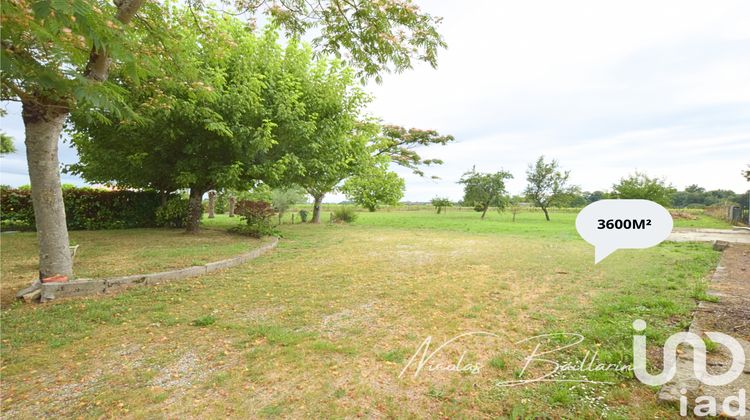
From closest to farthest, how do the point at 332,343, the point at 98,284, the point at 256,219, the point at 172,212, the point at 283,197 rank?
the point at 332,343 → the point at 98,284 → the point at 256,219 → the point at 172,212 → the point at 283,197

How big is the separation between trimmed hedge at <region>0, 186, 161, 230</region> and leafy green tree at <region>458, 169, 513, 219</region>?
2448cm

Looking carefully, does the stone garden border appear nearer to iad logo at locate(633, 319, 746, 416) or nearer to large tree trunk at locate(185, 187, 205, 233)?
large tree trunk at locate(185, 187, 205, 233)

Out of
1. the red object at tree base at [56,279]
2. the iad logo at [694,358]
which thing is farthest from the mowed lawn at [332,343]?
the red object at tree base at [56,279]

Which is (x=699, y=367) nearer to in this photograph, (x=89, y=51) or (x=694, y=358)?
(x=694, y=358)

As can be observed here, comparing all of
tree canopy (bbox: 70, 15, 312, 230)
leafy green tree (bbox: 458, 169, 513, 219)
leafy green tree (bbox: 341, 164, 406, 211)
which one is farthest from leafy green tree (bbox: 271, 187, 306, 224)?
leafy green tree (bbox: 458, 169, 513, 219)

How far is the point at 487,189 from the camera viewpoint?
29.7 m

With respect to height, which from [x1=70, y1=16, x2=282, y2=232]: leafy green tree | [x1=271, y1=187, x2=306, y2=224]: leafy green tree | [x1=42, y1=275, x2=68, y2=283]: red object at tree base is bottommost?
[x1=42, y1=275, x2=68, y2=283]: red object at tree base

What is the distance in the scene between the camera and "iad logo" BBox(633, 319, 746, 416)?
7.07ft

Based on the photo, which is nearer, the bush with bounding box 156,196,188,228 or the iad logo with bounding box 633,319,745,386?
the iad logo with bounding box 633,319,745,386

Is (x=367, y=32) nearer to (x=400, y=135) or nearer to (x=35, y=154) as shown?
(x=35, y=154)

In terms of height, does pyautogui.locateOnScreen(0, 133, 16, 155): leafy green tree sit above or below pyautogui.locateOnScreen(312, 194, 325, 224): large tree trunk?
above

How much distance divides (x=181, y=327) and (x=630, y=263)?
910 centimetres

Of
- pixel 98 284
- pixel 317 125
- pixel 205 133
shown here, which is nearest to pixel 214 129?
pixel 205 133

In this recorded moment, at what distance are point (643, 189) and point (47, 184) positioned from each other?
31905 millimetres
